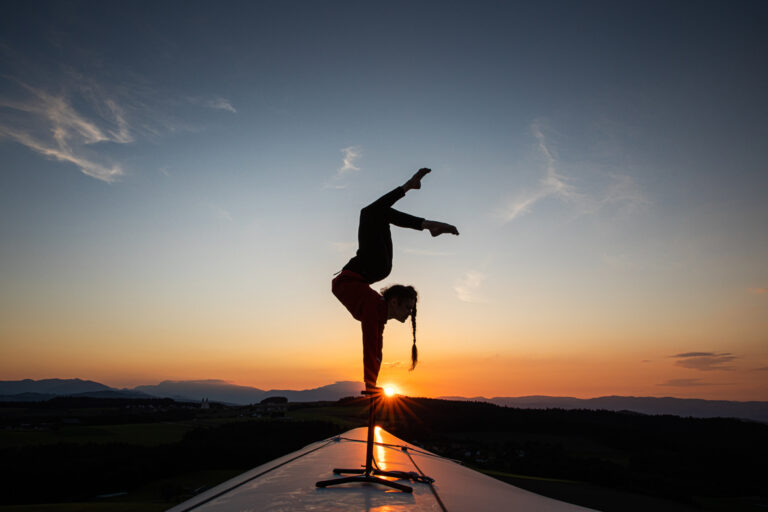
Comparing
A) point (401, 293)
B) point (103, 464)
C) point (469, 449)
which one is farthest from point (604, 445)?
point (401, 293)

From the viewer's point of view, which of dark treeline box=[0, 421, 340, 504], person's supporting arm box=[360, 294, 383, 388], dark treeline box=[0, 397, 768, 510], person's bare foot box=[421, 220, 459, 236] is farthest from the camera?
dark treeline box=[0, 397, 768, 510]

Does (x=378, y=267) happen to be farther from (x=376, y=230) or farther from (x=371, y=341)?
(x=371, y=341)

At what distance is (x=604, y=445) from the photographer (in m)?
75.3

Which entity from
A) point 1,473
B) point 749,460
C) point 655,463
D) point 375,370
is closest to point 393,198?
point 375,370

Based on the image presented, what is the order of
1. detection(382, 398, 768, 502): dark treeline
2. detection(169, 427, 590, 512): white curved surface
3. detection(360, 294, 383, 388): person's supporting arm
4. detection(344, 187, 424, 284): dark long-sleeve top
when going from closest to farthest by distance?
detection(169, 427, 590, 512): white curved surface < detection(360, 294, 383, 388): person's supporting arm < detection(344, 187, 424, 284): dark long-sleeve top < detection(382, 398, 768, 502): dark treeline

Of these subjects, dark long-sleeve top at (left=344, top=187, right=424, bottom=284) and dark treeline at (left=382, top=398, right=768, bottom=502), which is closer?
dark long-sleeve top at (left=344, top=187, right=424, bottom=284)

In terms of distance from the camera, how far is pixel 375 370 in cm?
370

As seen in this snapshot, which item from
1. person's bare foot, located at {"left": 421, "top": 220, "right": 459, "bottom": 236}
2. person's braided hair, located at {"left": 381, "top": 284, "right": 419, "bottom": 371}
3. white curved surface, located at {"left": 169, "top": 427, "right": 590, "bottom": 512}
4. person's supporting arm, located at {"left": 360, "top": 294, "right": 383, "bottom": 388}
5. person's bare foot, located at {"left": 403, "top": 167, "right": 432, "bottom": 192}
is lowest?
white curved surface, located at {"left": 169, "top": 427, "right": 590, "bottom": 512}

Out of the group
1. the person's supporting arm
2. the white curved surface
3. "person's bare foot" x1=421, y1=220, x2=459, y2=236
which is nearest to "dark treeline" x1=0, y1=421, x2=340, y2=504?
the white curved surface

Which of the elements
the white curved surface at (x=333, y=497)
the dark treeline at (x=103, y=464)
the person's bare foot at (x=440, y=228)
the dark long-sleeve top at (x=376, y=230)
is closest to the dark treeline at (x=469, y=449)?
the dark treeline at (x=103, y=464)

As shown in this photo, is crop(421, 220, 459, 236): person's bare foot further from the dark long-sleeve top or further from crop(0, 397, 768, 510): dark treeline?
crop(0, 397, 768, 510): dark treeline

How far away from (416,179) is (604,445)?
89.6 metres

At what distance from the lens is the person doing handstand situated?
3918mm

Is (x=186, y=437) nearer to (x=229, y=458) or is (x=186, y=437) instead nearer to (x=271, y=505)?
(x=229, y=458)
